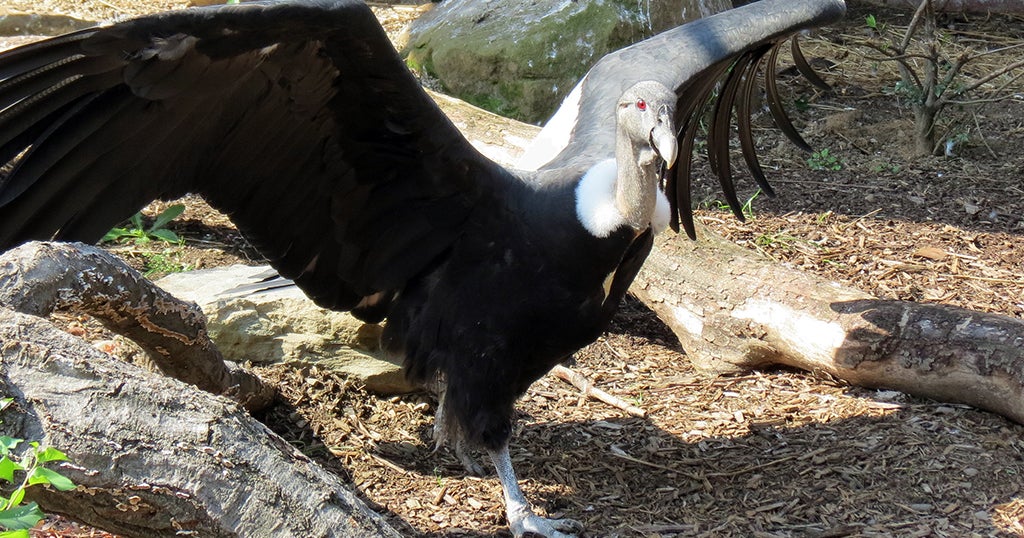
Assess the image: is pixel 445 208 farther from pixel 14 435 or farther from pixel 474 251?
pixel 14 435

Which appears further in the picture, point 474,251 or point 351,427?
point 351,427

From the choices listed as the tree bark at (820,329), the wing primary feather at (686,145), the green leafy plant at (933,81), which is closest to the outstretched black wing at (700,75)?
the wing primary feather at (686,145)

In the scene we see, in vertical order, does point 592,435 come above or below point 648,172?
below

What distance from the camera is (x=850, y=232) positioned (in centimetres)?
536

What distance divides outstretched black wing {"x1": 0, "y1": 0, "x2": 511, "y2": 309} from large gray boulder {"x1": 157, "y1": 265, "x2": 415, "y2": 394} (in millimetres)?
418

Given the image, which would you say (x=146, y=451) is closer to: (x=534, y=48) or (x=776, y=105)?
(x=776, y=105)

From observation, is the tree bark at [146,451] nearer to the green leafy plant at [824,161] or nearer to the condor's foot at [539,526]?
the condor's foot at [539,526]

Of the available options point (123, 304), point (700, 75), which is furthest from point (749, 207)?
point (123, 304)

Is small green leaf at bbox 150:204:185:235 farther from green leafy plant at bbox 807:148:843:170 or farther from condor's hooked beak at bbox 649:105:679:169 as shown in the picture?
green leafy plant at bbox 807:148:843:170

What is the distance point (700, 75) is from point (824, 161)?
253 cm

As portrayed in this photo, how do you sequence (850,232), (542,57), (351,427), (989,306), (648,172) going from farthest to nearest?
(542,57) → (850,232) → (989,306) → (351,427) → (648,172)

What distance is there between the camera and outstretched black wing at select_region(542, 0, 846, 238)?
13.0 ft

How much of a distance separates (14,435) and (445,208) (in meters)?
1.79

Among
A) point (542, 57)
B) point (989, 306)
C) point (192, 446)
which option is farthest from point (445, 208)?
point (542, 57)
